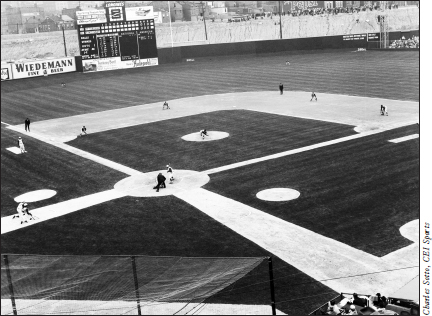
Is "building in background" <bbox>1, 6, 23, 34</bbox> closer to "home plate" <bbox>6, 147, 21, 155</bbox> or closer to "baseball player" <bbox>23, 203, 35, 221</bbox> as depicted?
"home plate" <bbox>6, 147, 21, 155</bbox>

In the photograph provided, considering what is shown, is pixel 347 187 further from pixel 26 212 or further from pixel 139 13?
pixel 139 13

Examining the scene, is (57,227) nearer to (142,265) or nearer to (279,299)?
(142,265)

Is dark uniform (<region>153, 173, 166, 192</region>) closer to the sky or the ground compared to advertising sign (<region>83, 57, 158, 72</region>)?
closer to the ground

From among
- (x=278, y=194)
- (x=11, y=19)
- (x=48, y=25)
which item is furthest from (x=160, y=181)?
(x=11, y=19)

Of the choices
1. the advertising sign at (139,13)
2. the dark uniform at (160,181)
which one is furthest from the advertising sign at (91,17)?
the dark uniform at (160,181)

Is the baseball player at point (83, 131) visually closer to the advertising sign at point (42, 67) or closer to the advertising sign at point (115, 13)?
the advertising sign at point (115, 13)

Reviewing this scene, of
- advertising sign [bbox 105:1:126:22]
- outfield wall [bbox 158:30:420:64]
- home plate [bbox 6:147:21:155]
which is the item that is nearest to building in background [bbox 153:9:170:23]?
outfield wall [bbox 158:30:420:64]

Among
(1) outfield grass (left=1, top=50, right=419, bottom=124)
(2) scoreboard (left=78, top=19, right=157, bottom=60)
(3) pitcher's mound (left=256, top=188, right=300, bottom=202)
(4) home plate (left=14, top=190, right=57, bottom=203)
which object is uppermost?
(2) scoreboard (left=78, top=19, right=157, bottom=60)
